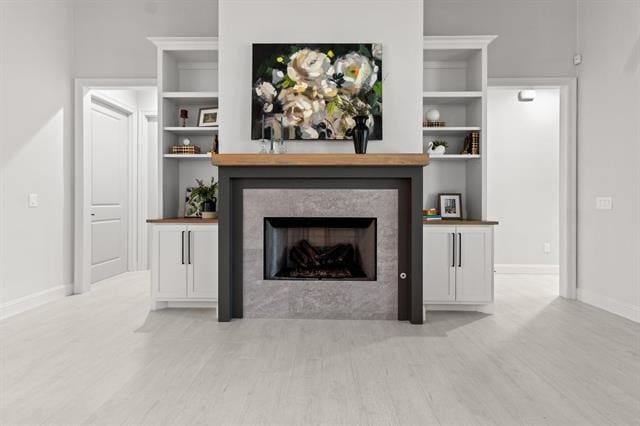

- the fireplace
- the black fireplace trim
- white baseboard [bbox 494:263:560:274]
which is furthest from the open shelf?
white baseboard [bbox 494:263:560:274]

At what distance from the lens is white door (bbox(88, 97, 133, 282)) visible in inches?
226

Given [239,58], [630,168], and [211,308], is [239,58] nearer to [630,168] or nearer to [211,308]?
[211,308]

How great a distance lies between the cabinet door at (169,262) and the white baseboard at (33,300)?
1.15 metres

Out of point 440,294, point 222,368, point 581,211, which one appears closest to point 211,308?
point 222,368

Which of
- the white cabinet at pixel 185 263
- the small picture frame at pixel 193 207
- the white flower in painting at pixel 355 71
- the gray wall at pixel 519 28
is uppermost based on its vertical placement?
the gray wall at pixel 519 28

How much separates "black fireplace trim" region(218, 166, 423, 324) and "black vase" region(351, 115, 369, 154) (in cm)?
18

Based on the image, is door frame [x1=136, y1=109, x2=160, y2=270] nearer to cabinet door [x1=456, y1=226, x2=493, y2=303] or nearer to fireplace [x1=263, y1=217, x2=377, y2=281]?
fireplace [x1=263, y1=217, x2=377, y2=281]

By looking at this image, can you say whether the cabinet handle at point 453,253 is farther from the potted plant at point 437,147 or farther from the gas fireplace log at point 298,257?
the gas fireplace log at point 298,257

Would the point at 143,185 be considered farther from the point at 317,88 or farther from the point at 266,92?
the point at 317,88

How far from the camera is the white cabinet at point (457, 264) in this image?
4.15m

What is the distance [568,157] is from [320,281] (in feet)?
9.70

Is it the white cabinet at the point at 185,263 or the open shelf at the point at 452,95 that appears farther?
the open shelf at the point at 452,95

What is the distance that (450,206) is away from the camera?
190 inches

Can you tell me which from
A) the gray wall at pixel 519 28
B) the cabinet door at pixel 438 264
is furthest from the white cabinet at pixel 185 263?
the gray wall at pixel 519 28
